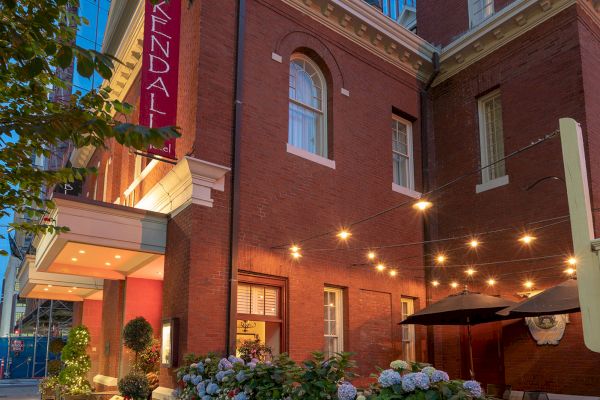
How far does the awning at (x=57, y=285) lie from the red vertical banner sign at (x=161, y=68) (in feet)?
25.5

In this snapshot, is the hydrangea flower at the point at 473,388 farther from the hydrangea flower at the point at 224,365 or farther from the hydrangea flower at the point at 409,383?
the hydrangea flower at the point at 224,365

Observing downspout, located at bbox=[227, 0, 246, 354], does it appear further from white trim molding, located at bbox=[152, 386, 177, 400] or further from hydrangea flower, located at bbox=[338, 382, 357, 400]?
hydrangea flower, located at bbox=[338, 382, 357, 400]

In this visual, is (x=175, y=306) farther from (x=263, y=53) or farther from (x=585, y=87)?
(x=585, y=87)

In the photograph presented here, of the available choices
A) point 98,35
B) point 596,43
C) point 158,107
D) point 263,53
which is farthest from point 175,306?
point 98,35

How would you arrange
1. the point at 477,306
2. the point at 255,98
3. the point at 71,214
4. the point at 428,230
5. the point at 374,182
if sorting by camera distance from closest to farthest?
the point at 71,214 → the point at 477,306 → the point at 255,98 → the point at 374,182 → the point at 428,230

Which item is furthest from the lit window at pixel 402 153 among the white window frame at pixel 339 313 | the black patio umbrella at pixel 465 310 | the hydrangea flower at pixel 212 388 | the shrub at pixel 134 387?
the hydrangea flower at pixel 212 388

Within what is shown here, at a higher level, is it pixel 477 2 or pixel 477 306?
pixel 477 2

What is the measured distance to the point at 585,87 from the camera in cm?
1233

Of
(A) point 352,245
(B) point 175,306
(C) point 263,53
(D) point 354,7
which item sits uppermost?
(D) point 354,7

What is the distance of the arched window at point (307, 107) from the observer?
1309 cm

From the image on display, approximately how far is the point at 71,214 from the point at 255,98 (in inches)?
165

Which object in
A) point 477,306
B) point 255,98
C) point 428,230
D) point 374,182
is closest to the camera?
point 477,306

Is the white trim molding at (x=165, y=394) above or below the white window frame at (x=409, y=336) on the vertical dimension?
below

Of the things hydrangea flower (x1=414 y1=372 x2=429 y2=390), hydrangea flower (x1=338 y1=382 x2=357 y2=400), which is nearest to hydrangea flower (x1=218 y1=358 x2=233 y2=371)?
hydrangea flower (x1=338 y1=382 x2=357 y2=400)
